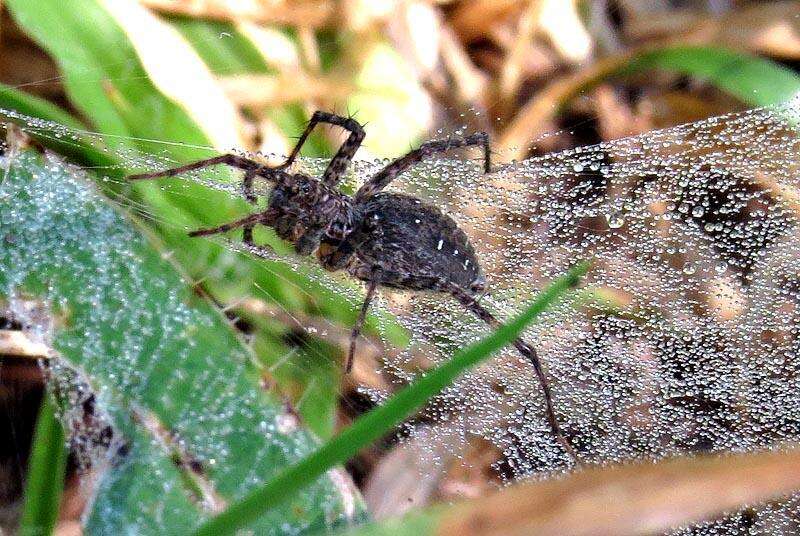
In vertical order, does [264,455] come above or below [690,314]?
below

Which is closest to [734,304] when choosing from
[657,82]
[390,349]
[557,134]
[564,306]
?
[564,306]

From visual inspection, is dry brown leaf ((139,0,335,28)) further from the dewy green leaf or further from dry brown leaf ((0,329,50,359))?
dry brown leaf ((0,329,50,359))

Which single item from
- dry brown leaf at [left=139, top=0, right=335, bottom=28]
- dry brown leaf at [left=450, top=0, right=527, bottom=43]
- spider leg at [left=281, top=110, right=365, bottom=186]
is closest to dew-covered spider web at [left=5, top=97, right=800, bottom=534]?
spider leg at [left=281, top=110, right=365, bottom=186]

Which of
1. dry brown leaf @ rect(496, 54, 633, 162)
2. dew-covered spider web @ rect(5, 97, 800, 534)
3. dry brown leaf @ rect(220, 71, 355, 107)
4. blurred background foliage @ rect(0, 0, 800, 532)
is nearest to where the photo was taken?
dew-covered spider web @ rect(5, 97, 800, 534)

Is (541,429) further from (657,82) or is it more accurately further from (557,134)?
(657,82)

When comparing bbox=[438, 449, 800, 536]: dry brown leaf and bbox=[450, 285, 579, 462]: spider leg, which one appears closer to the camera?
bbox=[438, 449, 800, 536]: dry brown leaf

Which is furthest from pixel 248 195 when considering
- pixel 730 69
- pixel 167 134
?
pixel 730 69

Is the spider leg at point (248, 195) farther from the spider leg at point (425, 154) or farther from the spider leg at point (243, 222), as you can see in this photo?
the spider leg at point (425, 154)
